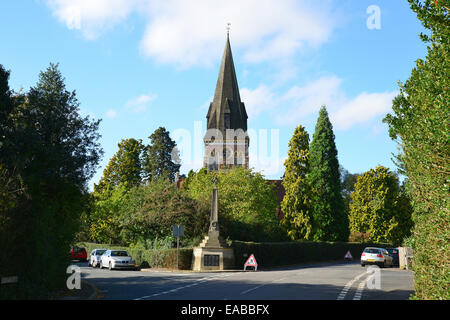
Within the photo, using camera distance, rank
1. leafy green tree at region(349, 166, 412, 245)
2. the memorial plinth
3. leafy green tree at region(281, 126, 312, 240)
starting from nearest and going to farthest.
Result: the memorial plinth < leafy green tree at region(281, 126, 312, 240) < leafy green tree at region(349, 166, 412, 245)

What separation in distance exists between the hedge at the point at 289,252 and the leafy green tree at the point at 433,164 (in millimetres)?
21449

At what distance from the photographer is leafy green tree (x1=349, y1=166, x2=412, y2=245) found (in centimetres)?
5944

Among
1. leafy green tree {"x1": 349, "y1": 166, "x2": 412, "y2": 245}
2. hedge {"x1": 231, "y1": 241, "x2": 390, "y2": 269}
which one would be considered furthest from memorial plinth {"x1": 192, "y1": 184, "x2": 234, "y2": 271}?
leafy green tree {"x1": 349, "y1": 166, "x2": 412, "y2": 245}

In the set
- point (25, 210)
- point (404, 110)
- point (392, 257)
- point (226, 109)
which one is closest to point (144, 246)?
point (392, 257)

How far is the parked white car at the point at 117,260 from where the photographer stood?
97.3 ft

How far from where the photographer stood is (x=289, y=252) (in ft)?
130

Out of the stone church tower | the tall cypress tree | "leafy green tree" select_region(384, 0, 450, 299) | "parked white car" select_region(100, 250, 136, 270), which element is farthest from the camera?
the stone church tower

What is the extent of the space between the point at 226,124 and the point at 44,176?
64.8 m

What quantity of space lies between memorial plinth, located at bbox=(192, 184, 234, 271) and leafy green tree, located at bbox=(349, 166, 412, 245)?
34664mm

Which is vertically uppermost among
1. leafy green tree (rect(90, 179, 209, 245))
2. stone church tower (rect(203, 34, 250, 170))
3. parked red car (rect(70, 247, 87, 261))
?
stone church tower (rect(203, 34, 250, 170))

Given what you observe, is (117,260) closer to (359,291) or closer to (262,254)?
(262,254)

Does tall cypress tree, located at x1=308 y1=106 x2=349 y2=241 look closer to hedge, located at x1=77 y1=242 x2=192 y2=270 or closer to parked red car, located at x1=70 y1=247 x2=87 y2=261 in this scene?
hedge, located at x1=77 y1=242 x2=192 y2=270

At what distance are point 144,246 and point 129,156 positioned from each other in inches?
1444

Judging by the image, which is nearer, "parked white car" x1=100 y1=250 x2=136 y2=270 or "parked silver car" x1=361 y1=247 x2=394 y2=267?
"parked white car" x1=100 y1=250 x2=136 y2=270
